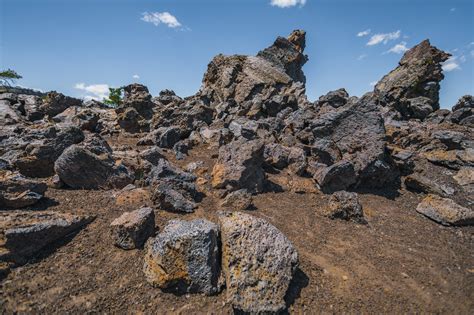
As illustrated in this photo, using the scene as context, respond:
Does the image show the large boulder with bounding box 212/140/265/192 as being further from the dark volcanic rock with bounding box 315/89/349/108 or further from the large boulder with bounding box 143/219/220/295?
the dark volcanic rock with bounding box 315/89/349/108

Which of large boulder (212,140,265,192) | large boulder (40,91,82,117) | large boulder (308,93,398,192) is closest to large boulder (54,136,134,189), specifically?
large boulder (212,140,265,192)

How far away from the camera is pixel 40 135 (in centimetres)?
1017

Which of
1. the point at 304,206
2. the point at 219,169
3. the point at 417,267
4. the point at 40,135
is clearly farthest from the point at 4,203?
the point at 417,267

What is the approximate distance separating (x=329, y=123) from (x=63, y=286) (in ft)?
38.3

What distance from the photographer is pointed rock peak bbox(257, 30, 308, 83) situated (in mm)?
29375

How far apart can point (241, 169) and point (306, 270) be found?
4.65 metres

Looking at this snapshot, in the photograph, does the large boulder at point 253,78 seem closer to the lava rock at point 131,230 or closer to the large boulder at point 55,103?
the large boulder at point 55,103

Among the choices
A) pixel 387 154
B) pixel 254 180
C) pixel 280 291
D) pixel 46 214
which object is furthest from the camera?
pixel 387 154

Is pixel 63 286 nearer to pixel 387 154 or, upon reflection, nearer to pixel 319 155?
pixel 319 155

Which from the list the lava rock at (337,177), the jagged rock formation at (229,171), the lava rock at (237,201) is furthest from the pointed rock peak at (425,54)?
the lava rock at (237,201)

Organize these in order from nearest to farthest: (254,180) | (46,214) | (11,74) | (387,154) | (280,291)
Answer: (280,291), (46,214), (254,180), (387,154), (11,74)

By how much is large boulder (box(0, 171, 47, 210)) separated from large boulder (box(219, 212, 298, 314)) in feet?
18.4

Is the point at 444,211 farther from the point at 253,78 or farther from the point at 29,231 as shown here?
the point at 253,78

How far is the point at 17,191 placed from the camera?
7.00 meters
